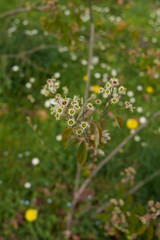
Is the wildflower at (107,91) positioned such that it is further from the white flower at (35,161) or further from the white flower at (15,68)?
the white flower at (15,68)

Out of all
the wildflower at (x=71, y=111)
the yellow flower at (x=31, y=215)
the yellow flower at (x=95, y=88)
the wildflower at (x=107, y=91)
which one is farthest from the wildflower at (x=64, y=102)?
the yellow flower at (x=95, y=88)

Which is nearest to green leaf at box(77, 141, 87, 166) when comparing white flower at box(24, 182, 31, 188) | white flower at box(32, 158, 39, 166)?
white flower at box(24, 182, 31, 188)

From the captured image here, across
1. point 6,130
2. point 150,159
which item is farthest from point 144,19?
point 6,130

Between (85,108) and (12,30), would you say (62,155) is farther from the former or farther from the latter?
(12,30)

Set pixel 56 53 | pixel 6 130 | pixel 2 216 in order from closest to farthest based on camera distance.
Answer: pixel 2 216 → pixel 6 130 → pixel 56 53

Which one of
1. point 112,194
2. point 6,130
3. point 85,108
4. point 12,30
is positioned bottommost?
point 112,194

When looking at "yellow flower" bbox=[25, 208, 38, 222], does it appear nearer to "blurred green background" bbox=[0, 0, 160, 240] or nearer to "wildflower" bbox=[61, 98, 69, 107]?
"blurred green background" bbox=[0, 0, 160, 240]

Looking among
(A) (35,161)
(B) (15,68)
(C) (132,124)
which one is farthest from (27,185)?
(B) (15,68)
